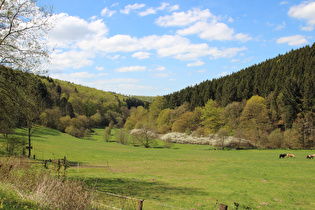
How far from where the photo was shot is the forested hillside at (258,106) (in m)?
66.9

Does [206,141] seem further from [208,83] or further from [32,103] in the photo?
[32,103]

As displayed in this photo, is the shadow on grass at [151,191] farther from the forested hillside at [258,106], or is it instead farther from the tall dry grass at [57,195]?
the forested hillside at [258,106]

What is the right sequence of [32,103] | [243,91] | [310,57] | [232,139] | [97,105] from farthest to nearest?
[97,105]
[243,91]
[310,57]
[232,139]
[32,103]

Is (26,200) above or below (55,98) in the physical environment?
below

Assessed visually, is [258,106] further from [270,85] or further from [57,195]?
[57,195]

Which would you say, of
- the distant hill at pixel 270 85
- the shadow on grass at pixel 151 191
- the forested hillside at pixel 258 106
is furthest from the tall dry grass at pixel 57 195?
the distant hill at pixel 270 85

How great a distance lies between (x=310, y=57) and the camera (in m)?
88.1

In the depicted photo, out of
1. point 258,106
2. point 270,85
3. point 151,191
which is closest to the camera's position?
point 151,191

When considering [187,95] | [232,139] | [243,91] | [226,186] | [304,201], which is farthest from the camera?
[187,95]

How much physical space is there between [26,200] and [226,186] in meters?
15.8

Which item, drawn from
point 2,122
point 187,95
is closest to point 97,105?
point 187,95

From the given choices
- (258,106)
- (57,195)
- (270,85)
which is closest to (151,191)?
(57,195)

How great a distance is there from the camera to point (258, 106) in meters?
76.2

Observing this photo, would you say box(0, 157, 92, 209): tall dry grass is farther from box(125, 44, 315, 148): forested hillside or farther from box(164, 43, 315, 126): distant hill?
box(164, 43, 315, 126): distant hill
